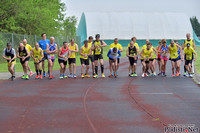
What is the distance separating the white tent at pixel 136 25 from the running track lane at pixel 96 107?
57.2m

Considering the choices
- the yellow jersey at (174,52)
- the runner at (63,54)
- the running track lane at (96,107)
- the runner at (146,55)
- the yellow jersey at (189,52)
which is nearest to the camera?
the running track lane at (96,107)

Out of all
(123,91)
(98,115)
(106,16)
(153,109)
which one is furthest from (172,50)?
(106,16)

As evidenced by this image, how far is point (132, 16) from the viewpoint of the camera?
74.9 meters

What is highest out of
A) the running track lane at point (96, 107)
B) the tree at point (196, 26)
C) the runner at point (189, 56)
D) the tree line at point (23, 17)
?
the tree at point (196, 26)

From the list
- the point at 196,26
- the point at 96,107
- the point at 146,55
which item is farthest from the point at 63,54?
the point at 196,26

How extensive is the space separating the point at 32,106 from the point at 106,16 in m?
65.9

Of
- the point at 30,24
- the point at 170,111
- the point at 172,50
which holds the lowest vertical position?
the point at 170,111

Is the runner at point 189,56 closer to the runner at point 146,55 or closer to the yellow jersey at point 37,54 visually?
the runner at point 146,55

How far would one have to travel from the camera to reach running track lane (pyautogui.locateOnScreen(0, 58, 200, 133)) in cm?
658

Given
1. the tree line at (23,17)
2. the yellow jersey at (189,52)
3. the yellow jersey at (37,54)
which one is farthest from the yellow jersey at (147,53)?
the tree line at (23,17)

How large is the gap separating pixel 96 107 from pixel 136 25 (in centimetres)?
6531

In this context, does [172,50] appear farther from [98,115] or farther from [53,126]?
[53,126]

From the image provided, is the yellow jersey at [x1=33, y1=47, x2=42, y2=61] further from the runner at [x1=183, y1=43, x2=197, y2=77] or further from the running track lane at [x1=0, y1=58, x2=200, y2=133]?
the runner at [x1=183, y1=43, x2=197, y2=77]

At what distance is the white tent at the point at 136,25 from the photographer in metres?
70.4
